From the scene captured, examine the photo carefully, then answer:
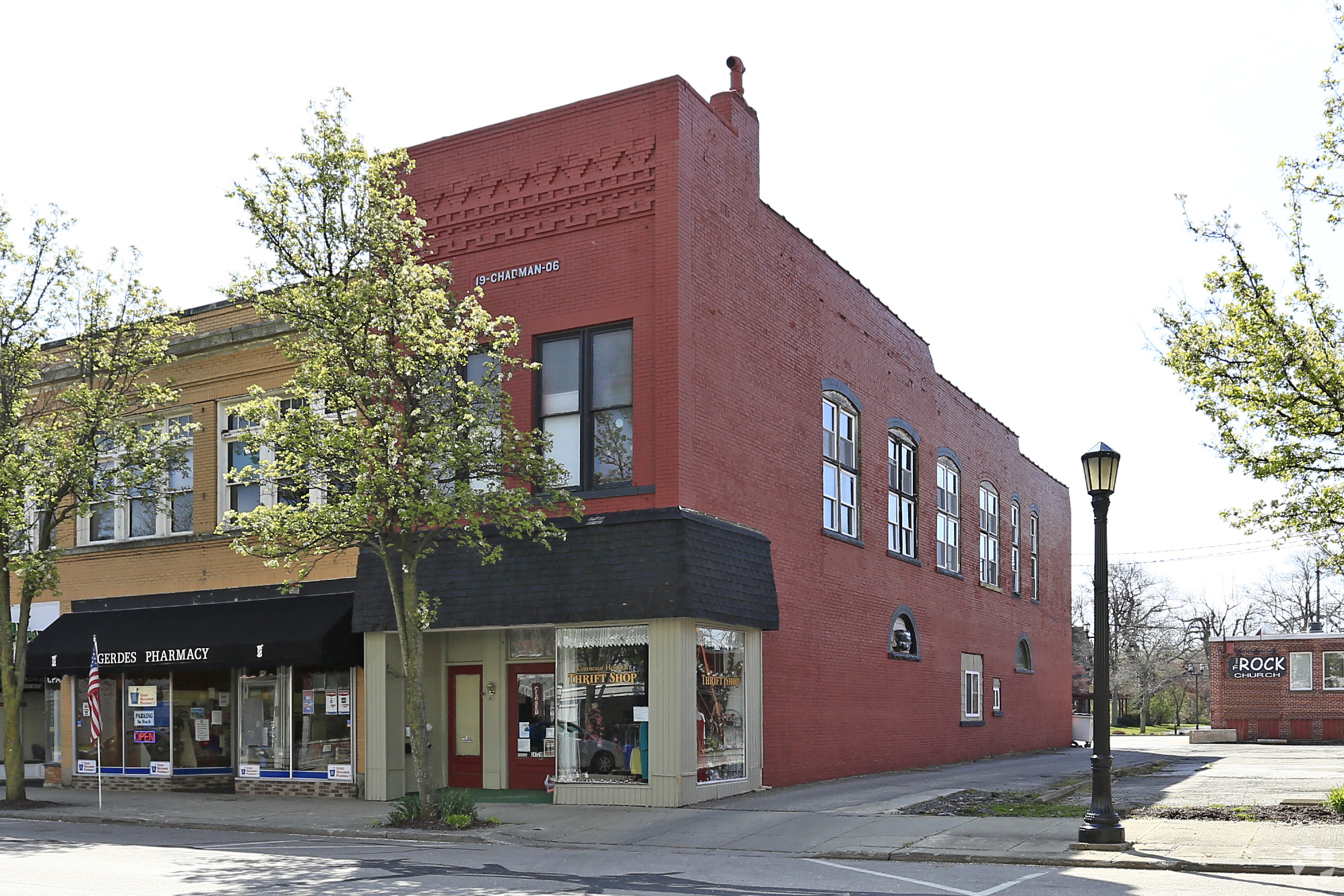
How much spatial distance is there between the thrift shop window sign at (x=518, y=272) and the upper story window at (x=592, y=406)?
1075mm

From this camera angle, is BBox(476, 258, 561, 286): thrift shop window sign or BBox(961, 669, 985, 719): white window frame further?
BBox(961, 669, 985, 719): white window frame

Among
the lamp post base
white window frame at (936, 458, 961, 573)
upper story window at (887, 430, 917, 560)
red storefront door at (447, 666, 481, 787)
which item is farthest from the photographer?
white window frame at (936, 458, 961, 573)

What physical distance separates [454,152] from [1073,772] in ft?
51.9

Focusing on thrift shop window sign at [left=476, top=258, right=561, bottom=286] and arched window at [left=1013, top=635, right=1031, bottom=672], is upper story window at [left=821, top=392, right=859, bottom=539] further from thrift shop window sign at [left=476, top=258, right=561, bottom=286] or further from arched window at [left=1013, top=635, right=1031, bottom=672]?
arched window at [left=1013, top=635, right=1031, bottom=672]

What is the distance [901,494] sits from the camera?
28.3 metres

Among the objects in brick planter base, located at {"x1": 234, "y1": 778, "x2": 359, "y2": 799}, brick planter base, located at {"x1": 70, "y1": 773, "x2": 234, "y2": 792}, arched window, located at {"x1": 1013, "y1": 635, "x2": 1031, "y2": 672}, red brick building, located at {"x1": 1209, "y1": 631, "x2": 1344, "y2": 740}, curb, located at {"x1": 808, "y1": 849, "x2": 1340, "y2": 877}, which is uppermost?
curb, located at {"x1": 808, "y1": 849, "x2": 1340, "y2": 877}

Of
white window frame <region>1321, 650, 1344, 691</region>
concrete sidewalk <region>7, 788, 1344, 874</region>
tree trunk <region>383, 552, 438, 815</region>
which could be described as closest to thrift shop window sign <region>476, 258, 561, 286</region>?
tree trunk <region>383, 552, 438, 815</region>

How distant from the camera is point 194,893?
36.3 feet

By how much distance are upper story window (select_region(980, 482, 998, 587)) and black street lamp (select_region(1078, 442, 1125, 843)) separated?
20087mm

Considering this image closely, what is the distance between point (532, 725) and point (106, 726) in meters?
9.80

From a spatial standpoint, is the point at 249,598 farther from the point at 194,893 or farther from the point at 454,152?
the point at 194,893

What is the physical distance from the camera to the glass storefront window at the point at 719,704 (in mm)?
18203

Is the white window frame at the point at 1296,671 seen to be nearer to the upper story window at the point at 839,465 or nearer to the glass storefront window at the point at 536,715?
the upper story window at the point at 839,465

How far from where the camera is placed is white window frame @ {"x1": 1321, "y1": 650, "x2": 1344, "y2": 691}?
49.8 metres
